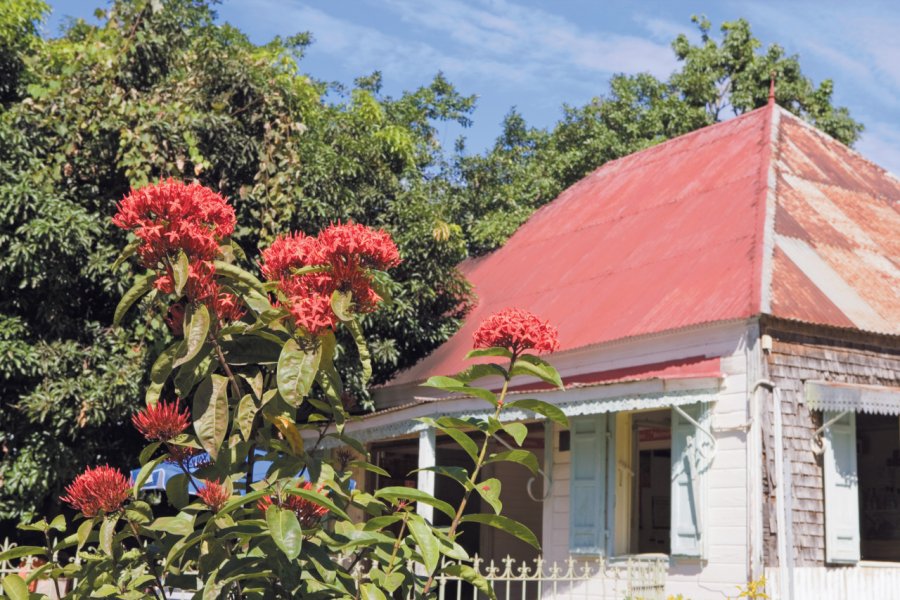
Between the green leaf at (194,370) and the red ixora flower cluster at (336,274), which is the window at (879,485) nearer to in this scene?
the red ixora flower cluster at (336,274)

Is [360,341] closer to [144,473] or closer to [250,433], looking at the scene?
[250,433]

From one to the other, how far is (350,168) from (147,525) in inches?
430

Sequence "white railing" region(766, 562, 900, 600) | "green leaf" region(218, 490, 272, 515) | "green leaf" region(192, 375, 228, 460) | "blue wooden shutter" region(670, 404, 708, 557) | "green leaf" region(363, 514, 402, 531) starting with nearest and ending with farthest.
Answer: "green leaf" region(218, 490, 272, 515) < "green leaf" region(192, 375, 228, 460) < "green leaf" region(363, 514, 402, 531) < "white railing" region(766, 562, 900, 600) < "blue wooden shutter" region(670, 404, 708, 557)

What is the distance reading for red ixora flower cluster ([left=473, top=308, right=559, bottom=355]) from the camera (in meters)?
3.90

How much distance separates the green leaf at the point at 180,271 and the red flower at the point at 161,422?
1.17 feet

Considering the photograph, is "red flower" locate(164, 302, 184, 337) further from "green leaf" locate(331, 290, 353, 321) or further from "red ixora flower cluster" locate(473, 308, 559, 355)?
"red ixora flower cluster" locate(473, 308, 559, 355)

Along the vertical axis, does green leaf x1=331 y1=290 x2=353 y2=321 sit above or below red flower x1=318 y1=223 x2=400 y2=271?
below

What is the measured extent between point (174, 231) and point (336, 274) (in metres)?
0.52

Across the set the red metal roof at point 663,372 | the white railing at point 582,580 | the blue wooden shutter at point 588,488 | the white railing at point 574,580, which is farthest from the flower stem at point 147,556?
the blue wooden shutter at point 588,488

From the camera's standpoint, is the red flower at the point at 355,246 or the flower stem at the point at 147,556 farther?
the flower stem at the point at 147,556

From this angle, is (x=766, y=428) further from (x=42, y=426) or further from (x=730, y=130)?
(x=42, y=426)

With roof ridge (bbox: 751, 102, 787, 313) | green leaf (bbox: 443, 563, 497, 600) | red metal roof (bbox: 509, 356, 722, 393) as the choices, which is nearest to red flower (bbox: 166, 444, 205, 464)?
green leaf (bbox: 443, 563, 497, 600)

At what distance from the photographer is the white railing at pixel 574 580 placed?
6.89 m

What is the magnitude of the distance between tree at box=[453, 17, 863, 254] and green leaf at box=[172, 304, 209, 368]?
16.5 meters
